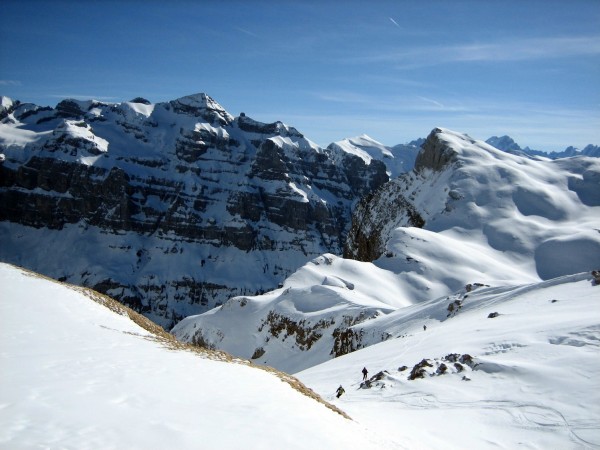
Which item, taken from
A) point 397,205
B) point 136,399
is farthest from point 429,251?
point 136,399

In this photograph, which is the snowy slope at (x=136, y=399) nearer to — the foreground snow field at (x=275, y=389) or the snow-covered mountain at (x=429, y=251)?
the foreground snow field at (x=275, y=389)

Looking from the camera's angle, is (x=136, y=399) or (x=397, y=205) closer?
(x=136, y=399)

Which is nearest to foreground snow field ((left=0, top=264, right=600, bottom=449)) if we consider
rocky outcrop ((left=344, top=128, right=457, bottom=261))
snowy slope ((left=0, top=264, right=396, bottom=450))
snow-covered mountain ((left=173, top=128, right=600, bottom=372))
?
snowy slope ((left=0, top=264, right=396, bottom=450))

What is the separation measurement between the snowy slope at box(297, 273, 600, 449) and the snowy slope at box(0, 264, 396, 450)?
4.02 meters

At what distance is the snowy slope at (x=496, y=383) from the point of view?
1370cm

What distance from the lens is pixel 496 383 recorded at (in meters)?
17.2

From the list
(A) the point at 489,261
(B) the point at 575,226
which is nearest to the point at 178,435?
(A) the point at 489,261

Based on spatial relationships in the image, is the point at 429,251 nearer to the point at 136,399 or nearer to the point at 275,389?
the point at 275,389

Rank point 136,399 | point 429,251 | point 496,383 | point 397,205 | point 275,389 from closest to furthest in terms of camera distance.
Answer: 1. point 136,399
2. point 275,389
3. point 496,383
4. point 429,251
5. point 397,205

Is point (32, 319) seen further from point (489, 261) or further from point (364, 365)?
point (489, 261)

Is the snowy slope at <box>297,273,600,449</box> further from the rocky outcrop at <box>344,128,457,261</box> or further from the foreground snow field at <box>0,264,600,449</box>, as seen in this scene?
the rocky outcrop at <box>344,128,457,261</box>

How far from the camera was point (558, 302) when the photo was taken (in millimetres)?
26703

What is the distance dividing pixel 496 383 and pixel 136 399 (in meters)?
13.8

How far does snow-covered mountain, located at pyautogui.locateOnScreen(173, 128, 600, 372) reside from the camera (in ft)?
175
